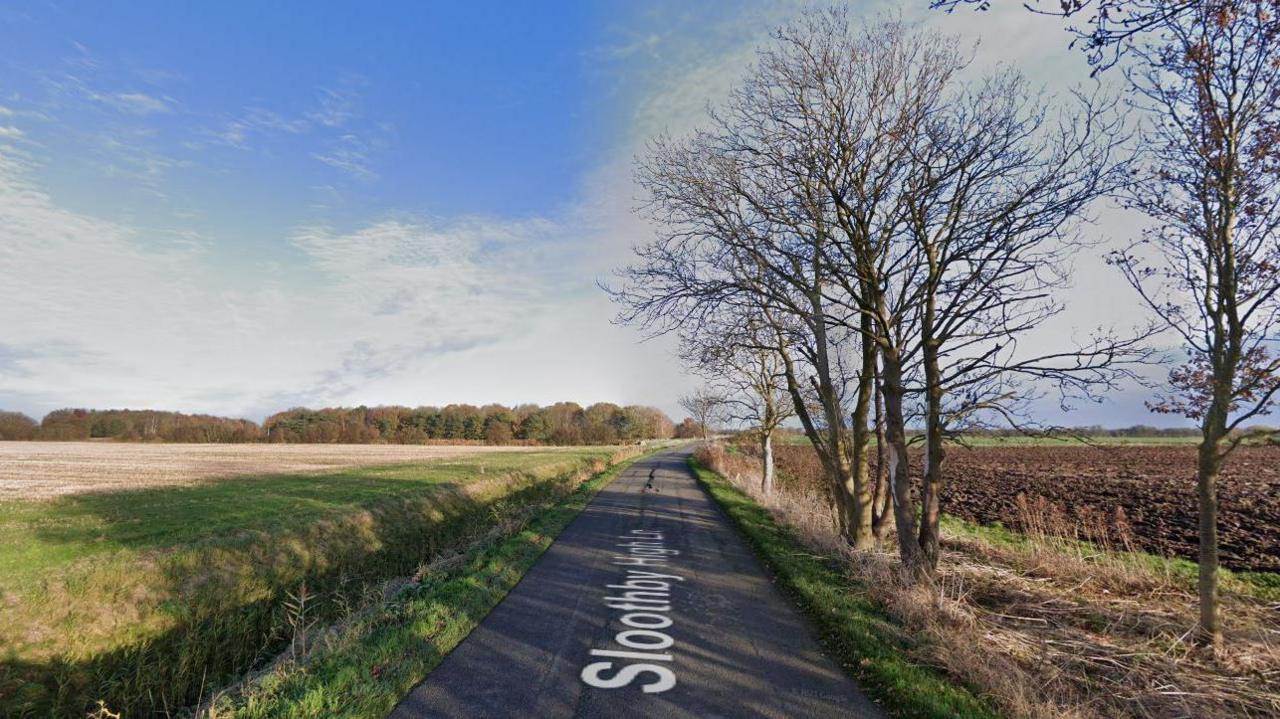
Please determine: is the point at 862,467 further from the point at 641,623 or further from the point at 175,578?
the point at 175,578

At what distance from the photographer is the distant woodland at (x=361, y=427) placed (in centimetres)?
10056

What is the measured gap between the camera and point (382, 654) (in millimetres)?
5895

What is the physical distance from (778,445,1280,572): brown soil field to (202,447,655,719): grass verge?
784 cm

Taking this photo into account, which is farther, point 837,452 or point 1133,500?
point 1133,500

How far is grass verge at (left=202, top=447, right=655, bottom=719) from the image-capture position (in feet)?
15.9

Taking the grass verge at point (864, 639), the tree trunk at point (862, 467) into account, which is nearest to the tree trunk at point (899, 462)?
the grass verge at point (864, 639)

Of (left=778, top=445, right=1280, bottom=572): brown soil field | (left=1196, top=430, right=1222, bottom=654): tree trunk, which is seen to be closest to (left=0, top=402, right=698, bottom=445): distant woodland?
(left=778, top=445, right=1280, bottom=572): brown soil field


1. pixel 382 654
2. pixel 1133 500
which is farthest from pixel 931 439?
pixel 1133 500

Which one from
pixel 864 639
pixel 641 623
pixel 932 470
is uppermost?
pixel 932 470

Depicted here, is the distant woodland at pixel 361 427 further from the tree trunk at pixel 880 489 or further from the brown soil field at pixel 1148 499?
the tree trunk at pixel 880 489

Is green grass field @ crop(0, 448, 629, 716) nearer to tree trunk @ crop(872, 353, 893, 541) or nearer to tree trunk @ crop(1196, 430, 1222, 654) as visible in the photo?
tree trunk @ crop(872, 353, 893, 541)

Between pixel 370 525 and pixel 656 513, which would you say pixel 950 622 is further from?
pixel 370 525

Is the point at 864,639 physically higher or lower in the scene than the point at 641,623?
higher

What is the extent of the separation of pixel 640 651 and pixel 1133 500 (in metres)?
23.7
